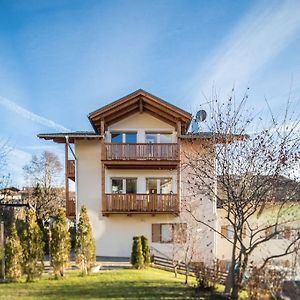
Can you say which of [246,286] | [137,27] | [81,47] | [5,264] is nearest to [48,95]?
[81,47]

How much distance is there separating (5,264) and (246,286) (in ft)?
25.8

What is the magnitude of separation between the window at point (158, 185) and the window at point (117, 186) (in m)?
1.68

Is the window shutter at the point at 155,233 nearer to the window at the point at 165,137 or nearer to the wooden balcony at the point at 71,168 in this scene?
the window at the point at 165,137

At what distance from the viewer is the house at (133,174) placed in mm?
20297

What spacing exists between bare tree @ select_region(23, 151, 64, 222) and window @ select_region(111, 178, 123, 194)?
13.4 metres

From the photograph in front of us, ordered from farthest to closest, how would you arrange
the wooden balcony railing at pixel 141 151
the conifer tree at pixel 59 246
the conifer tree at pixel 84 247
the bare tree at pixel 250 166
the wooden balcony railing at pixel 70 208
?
the wooden balcony railing at pixel 70 208 < the wooden balcony railing at pixel 141 151 < the conifer tree at pixel 84 247 < the conifer tree at pixel 59 246 < the bare tree at pixel 250 166

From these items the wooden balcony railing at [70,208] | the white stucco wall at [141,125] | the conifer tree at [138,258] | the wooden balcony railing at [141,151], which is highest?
the white stucco wall at [141,125]

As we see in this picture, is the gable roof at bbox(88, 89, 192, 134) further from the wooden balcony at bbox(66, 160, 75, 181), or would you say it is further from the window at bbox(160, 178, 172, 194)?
the window at bbox(160, 178, 172, 194)

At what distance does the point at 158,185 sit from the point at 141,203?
6.08 feet

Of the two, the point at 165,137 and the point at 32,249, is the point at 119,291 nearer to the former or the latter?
the point at 32,249

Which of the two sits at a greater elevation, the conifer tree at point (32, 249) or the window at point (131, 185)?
the window at point (131, 185)

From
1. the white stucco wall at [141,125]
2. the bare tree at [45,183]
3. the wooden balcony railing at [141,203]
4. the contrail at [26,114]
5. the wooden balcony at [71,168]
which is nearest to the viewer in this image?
the wooden balcony railing at [141,203]

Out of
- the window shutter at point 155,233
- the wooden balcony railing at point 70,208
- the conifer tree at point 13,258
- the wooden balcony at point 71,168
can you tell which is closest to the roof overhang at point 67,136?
the wooden balcony at point 71,168

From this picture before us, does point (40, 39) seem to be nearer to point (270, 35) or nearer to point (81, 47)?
point (81, 47)
